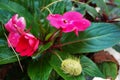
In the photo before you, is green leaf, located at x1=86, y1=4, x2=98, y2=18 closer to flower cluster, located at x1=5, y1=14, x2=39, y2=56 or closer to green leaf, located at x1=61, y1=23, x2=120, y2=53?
green leaf, located at x1=61, y1=23, x2=120, y2=53

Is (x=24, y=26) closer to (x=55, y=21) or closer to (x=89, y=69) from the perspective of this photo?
(x=55, y=21)

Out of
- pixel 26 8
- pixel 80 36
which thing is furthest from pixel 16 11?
pixel 80 36

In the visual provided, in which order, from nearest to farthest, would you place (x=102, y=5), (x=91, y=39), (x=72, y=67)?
(x=72, y=67) → (x=91, y=39) → (x=102, y=5)

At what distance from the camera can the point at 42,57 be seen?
0.72m

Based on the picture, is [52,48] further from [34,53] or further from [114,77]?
[114,77]

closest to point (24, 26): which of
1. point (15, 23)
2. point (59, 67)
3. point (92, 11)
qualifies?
point (15, 23)

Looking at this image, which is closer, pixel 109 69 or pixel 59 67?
pixel 59 67

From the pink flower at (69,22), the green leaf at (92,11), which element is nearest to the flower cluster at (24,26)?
the pink flower at (69,22)

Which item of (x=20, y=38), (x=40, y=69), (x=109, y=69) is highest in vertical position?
(x=20, y=38)

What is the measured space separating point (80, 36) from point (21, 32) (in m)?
0.18

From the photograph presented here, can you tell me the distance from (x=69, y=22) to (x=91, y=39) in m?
0.10

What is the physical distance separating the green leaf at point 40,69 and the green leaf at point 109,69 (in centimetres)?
19

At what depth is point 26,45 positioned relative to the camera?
63 centimetres

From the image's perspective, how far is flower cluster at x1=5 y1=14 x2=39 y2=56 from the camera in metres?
0.63
